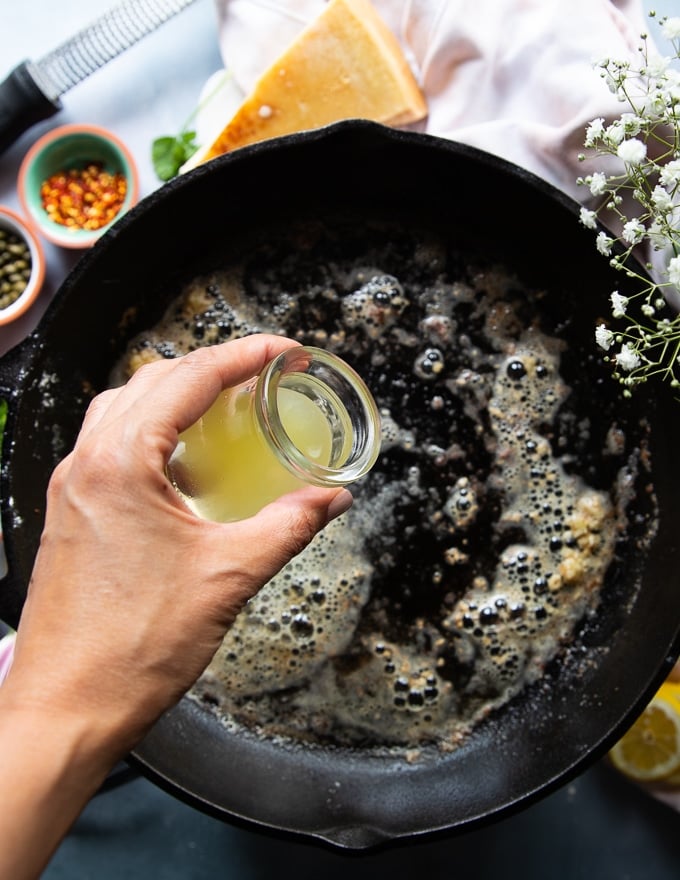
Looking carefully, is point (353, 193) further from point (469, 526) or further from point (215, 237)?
point (469, 526)

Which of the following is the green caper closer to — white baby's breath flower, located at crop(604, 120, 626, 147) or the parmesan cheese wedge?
the parmesan cheese wedge

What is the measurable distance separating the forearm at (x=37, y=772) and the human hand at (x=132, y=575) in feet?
0.04

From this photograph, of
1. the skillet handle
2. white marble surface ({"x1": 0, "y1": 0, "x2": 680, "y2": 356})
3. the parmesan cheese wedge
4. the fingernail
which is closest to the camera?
the fingernail

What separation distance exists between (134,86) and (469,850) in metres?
1.18

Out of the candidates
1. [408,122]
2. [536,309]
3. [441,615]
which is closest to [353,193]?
[408,122]

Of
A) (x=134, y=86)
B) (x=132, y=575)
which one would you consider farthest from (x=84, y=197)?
(x=132, y=575)

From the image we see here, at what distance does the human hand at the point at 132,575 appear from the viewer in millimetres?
660

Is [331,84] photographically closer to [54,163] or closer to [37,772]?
[54,163]

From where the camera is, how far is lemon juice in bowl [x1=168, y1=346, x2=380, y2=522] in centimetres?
70

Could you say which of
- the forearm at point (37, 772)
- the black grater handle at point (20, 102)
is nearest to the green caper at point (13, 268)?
the black grater handle at point (20, 102)

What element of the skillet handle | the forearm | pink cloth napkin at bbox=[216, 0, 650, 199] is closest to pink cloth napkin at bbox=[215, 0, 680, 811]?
pink cloth napkin at bbox=[216, 0, 650, 199]

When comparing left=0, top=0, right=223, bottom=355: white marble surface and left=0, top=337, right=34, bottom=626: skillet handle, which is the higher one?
left=0, top=0, right=223, bottom=355: white marble surface

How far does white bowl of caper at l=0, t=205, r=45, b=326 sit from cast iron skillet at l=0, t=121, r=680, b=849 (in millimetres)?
139

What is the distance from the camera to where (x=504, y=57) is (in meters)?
1.03
